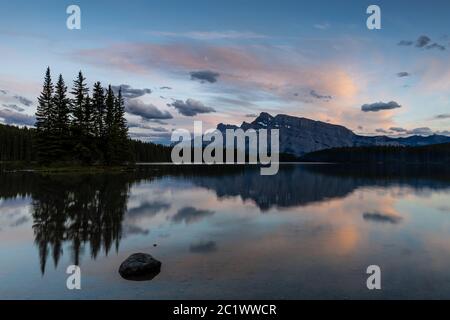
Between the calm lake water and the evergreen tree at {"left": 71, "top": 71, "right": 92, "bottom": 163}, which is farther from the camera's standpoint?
the evergreen tree at {"left": 71, "top": 71, "right": 92, "bottom": 163}

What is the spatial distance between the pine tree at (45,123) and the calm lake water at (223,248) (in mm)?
49375

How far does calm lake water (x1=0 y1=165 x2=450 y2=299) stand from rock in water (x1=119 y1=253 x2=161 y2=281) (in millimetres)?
400

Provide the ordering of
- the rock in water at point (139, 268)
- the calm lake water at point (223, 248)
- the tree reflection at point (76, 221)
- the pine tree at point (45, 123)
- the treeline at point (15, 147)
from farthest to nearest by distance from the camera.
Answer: the treeline at point (15, 147) < the pine tree at point (45, 123) < the tree reflection at point (76, 221) < the rock in water at point (139, 268) < the calm lake water at point (223, 248)

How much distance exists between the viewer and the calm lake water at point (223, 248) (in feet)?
45.5

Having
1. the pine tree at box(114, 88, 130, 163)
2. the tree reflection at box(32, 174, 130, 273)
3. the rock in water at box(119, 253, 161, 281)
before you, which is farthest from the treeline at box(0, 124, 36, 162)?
the rock in water at box(119, 253, 161, 281)

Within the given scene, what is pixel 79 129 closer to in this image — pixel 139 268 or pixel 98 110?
pixel 98 110

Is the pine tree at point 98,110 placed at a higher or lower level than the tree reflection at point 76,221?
higher

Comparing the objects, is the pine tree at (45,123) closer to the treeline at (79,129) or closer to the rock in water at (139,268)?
the treeline at (79,129)

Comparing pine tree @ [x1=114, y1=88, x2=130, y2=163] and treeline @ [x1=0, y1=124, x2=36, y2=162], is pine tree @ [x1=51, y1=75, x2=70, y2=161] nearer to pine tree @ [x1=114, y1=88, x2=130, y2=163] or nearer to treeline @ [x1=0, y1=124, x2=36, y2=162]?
pine tree @ [x1=114, y1=88, x2=130, y2=163]

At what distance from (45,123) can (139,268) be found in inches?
3232

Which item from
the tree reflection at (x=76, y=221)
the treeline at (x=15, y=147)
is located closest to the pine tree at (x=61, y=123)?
the tree reflection at (x=76, y=221)

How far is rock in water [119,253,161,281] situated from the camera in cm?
1503
